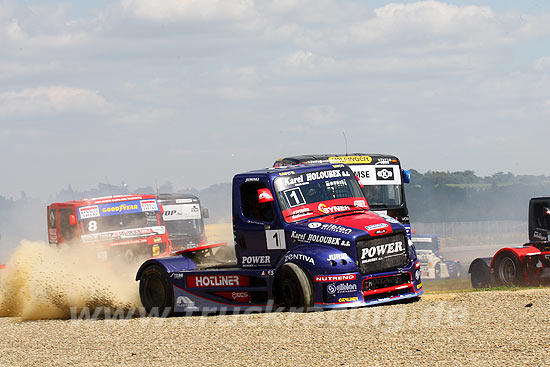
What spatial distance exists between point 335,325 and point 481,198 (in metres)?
111

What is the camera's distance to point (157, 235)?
922 inches

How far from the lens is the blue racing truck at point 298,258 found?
10461mm

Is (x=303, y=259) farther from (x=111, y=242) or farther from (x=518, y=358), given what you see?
(x=111, y=242)

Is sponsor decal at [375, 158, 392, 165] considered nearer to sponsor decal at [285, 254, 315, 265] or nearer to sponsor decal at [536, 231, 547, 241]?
sponsor decal at [536, 231, 547, 241]

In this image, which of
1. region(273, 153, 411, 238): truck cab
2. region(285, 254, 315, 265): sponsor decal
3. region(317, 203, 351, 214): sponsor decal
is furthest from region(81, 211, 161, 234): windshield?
region(285, 254, 315, 265): sponsor decal

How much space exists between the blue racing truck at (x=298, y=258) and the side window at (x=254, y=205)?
0.05 feet

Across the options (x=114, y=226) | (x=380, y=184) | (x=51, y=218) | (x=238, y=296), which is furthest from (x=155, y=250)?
(x=238, y=296)

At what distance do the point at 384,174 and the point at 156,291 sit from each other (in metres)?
8.33

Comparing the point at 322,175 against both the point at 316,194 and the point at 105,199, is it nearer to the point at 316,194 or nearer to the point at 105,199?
the point at 316,194

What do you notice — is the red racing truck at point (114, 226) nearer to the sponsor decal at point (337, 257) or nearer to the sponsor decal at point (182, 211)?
the sponsor decal at point (182, 211)

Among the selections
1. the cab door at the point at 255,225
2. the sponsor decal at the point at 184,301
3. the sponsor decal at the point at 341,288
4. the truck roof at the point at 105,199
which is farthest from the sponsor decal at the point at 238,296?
the truck roof at the point at 105,199

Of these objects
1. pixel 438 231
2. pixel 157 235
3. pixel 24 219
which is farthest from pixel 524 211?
pixel 157 235

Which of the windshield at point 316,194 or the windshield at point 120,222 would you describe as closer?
the windshield at point 316,194

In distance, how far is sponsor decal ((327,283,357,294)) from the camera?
33.9ft
